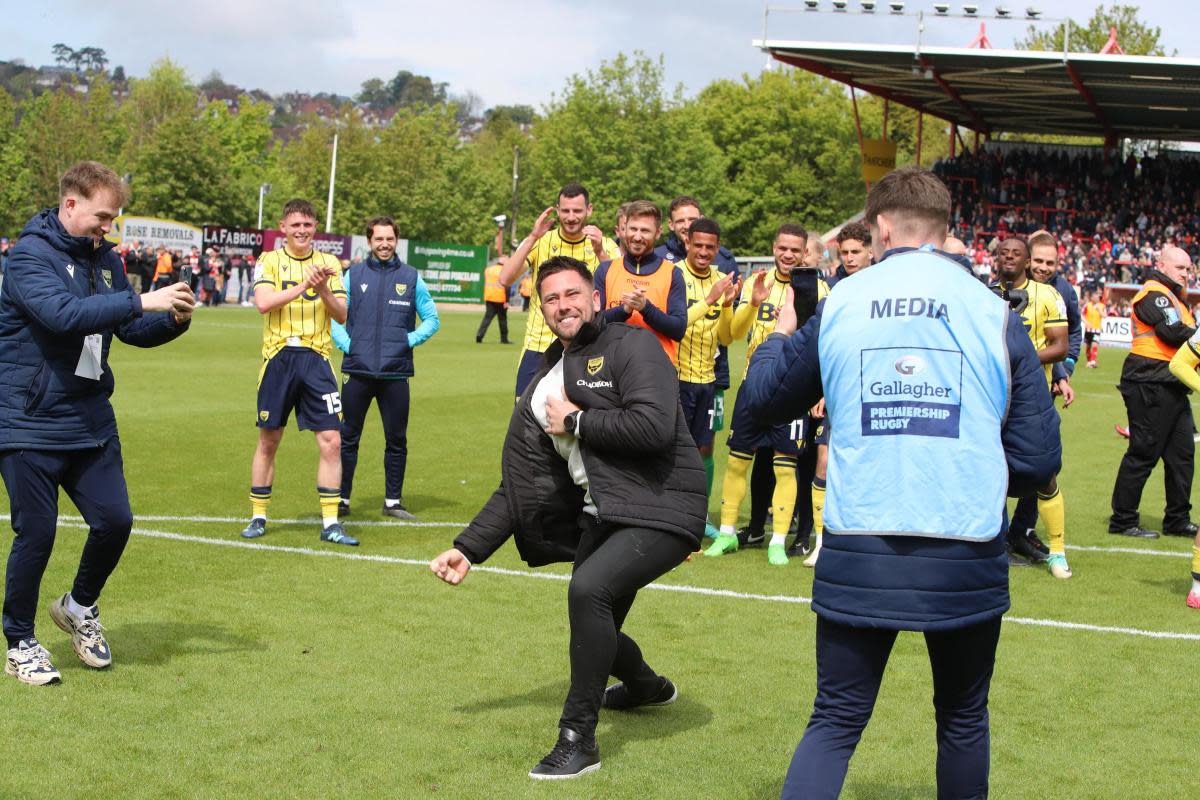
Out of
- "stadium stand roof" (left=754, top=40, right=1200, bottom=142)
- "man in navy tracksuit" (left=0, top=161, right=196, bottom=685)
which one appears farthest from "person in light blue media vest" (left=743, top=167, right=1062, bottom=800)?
"stadium stand roof" (left=754, top=40, right=1200, bottom=142)

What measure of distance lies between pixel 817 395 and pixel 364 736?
2.42m

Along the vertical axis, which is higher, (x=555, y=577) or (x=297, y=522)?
(x=555, y=577)

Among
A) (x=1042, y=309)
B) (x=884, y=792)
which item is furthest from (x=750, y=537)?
(x=884, y=792)

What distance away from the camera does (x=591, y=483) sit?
16.2ft

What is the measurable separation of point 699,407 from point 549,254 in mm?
1502

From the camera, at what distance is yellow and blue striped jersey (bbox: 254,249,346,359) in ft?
30.2

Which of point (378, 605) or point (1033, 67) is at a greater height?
point (1033, 67)

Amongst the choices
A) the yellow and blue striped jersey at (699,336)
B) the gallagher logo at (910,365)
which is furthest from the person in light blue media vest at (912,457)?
the yellow and blue striped jersey at (699,336)

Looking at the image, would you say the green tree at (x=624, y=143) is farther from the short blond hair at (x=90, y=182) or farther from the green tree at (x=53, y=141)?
the short blond hair at (x=90, y=182)

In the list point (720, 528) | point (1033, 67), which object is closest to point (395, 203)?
point (1033, 67)

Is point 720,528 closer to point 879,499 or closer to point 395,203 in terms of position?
point 879,499

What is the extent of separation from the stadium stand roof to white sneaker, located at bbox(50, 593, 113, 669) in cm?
3764

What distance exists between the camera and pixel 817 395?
3.94 meters

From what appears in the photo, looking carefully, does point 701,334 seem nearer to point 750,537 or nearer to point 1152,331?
point 750,537
